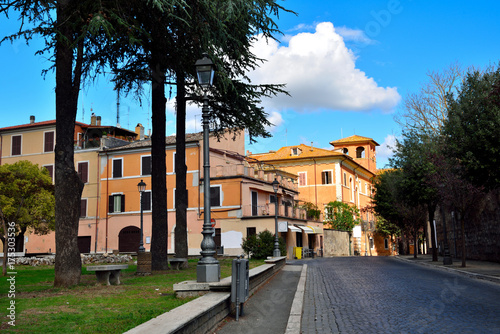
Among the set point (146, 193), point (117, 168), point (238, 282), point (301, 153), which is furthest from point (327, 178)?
point (238, 282)

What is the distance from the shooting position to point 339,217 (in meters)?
55.2

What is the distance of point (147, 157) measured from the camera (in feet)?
144

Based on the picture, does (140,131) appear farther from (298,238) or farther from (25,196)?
(25,196)

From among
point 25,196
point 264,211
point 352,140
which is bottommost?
point 264,211

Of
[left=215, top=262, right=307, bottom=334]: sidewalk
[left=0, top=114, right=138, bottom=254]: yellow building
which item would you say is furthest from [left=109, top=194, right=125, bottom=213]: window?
[left=215, top=262, right=307, bottom=334]: sidewalk

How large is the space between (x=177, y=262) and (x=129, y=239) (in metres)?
27.5

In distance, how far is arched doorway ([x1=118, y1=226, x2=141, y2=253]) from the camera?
43.2m

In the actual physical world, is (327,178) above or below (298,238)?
above

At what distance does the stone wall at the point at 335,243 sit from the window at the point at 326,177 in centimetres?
678

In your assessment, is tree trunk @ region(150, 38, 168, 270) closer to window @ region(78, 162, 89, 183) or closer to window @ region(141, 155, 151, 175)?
window @ region(141, 155, 151, 175)

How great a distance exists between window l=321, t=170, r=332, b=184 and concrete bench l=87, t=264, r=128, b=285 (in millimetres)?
47079

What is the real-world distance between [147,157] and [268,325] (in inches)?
1477

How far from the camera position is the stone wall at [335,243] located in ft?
163

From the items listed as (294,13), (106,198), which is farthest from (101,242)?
(294,13)
